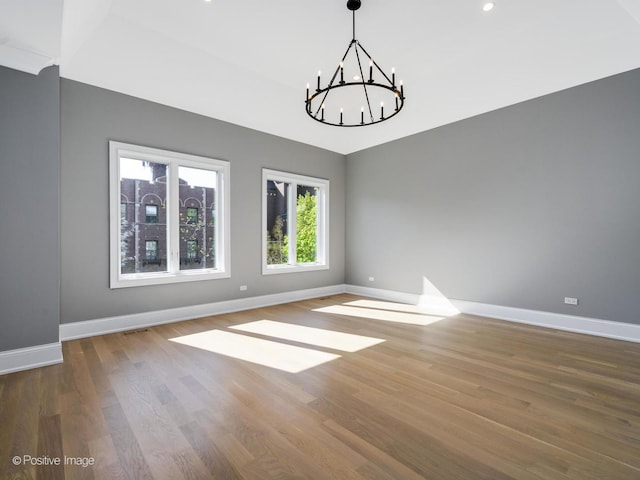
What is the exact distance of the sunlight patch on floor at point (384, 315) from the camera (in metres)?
4.58

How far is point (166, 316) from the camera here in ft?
14.2

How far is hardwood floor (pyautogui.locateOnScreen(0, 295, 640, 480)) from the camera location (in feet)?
5.28

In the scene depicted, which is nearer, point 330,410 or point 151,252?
point 330,410

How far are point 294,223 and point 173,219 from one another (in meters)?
2.41

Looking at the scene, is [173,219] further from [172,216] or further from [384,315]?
[384,315]

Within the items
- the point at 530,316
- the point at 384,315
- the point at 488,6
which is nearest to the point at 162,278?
the point at 384,315

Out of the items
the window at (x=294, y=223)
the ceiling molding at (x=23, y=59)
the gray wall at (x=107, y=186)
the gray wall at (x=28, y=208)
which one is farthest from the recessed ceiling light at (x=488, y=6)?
the gray wall at (x=28, y=208)

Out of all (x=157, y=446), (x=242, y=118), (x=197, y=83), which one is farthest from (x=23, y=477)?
(x=242, y=118)

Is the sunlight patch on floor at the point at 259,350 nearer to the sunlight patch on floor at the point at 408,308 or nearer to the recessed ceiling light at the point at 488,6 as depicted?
the sunlight patch on floor at the point at 408,308

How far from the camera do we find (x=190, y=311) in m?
4.57

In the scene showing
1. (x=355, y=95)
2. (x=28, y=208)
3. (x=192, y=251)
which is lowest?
(x=192, y=251)

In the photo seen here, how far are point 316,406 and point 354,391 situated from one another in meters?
0.38

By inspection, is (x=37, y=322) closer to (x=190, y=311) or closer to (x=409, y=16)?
(x=190, y=311)

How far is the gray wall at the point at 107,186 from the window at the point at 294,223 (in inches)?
7.6
